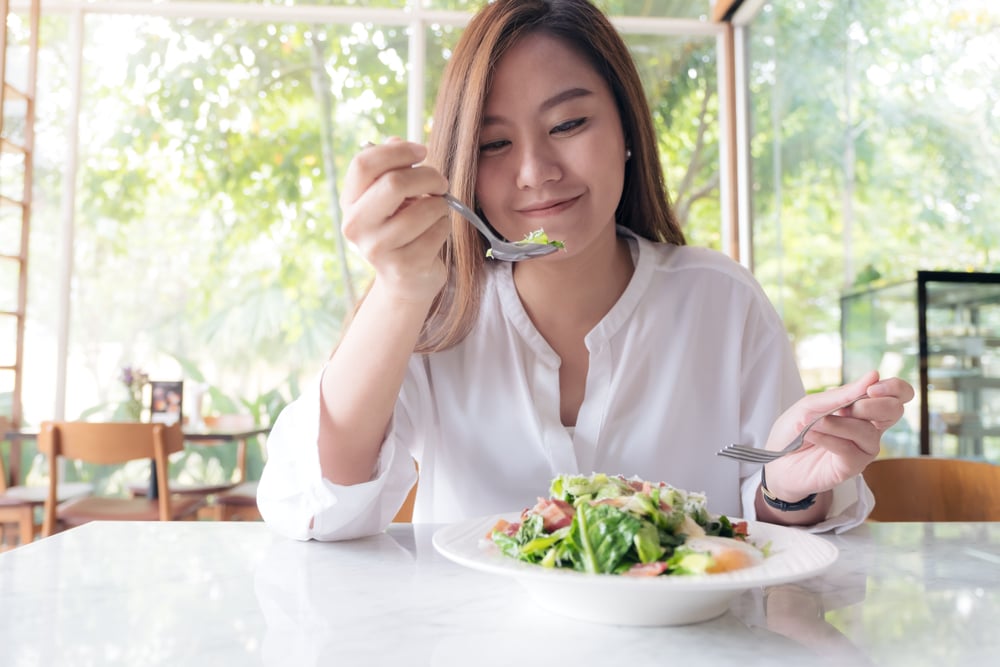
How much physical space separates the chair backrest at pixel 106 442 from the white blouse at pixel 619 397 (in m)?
2.00

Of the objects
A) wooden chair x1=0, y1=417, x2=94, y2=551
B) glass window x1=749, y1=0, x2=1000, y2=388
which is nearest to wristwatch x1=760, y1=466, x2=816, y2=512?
glass window x1=749, y1=0, x2=1000, y2=388

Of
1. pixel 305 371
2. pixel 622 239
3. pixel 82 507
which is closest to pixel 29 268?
pixel 305 371

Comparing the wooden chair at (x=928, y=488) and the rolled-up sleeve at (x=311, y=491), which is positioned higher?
the rolled-up sleeve at (x=311, y=491)

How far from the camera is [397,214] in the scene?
2.86ft

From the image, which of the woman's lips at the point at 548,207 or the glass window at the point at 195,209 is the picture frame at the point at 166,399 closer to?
the glass window at the point at 195,209

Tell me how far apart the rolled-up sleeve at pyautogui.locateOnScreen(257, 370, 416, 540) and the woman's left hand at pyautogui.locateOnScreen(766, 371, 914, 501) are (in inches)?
20.6

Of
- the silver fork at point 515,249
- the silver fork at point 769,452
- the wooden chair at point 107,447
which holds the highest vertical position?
the silver fork at point 515,249

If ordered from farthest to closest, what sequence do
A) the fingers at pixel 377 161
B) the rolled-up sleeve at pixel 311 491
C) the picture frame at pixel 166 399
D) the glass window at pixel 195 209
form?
the glass window at pixel 195 209
the picture frame at pixel 166 399
the rolled-up sleeve at pixel 311 491
the fingers at pixel 377 161

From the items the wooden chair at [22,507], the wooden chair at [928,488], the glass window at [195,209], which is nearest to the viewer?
the wooden chair at [928,488]

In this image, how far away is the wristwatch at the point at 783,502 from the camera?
3.50 feet

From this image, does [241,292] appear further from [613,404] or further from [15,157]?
[613,404]

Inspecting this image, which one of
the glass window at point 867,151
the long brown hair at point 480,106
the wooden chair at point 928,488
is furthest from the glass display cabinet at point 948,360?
the long brown hair at point 480,106

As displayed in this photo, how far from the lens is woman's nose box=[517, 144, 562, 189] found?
1.14 m

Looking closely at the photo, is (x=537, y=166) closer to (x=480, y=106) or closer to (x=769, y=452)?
(x=480, y=106)
